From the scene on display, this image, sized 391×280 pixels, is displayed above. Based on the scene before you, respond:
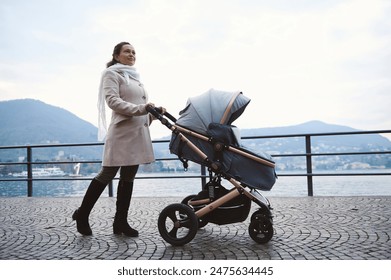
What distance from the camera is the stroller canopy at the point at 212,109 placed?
3422 millimetres

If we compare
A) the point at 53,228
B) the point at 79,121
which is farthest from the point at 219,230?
the point at 79,121

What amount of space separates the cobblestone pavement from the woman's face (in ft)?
5.97

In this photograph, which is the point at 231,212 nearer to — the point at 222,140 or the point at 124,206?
the point at 222,140

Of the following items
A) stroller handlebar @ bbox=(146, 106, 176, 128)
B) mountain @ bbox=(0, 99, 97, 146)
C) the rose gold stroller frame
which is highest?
mountain @ bbox=(0, 99, 97, 146)

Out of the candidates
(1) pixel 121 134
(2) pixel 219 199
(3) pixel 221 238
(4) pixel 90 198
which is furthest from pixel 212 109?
(4) pixel 90 198

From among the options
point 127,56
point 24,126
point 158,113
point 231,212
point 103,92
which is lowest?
point 231,212

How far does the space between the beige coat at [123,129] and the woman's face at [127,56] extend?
0.64 feet

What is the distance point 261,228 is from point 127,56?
7.13 ft

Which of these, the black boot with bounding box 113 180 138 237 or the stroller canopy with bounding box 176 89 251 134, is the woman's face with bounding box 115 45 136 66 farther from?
the black boot with bounding box 113 180 138 237

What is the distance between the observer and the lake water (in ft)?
21.8

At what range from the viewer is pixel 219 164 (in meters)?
3.33

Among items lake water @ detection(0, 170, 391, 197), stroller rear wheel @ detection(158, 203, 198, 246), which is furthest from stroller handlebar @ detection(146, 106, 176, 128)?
lake water @ detection(0, 170, 391, 197)

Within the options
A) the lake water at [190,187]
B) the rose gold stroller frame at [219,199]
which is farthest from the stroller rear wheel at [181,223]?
the lake water at [190,187]

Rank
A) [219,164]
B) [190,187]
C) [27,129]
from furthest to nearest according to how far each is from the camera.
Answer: [27,129]
[190,187]
[219,164]
